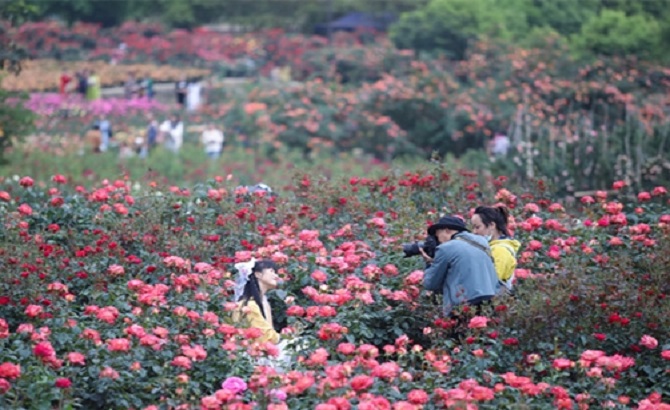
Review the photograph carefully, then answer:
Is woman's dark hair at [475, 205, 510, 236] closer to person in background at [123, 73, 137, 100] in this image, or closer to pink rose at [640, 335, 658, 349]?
pink rose at [640, 335, 658, 349]

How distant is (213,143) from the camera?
20266mm

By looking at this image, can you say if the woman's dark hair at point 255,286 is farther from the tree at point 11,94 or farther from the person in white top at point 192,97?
the person in white top at point 192,97

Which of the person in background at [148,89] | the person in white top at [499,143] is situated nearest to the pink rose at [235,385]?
the person in white top at [499,143]

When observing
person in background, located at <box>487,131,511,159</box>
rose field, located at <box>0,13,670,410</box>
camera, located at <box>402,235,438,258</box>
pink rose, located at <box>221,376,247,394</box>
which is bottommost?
person in background, located at <box>487,131,511,159</box>

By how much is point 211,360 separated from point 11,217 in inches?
119

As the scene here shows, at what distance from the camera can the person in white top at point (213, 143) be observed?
2008cm

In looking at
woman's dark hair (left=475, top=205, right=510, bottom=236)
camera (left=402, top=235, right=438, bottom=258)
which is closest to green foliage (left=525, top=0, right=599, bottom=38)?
woman's dark hair (left=475, top=205, right=510, bottom=236)

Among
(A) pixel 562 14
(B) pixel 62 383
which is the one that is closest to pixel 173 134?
(A) pixel 562 14

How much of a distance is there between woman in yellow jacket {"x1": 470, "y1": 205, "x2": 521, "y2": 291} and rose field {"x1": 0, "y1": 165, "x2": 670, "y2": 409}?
0.12 meters

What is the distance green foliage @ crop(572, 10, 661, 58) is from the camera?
87.4ft

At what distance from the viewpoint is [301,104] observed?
22.8m

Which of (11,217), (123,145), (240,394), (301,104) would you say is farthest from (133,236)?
(301,104)

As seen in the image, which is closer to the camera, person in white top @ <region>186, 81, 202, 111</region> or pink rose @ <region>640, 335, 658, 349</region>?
pink rose @ <region>640, 335, 658, 349</region>

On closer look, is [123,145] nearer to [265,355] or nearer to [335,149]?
[335,149]
